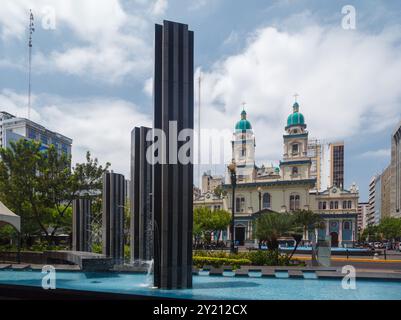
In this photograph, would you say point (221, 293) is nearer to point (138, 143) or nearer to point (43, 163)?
point (138, 143)

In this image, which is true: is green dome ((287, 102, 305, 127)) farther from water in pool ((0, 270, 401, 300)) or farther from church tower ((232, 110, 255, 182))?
water in pool ((0, 270, 401, 300))

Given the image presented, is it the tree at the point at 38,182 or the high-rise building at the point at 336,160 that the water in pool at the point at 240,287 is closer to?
the tree at the point at 38,182

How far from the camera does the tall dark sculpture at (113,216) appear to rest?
20.3 metres

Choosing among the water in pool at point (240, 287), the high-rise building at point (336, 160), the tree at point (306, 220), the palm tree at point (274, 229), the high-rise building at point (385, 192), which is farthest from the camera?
the high-rise building at point (336, 160)

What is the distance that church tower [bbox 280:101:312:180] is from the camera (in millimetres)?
64312

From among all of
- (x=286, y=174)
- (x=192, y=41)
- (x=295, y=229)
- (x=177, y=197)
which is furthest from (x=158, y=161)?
(x=286, y=174)

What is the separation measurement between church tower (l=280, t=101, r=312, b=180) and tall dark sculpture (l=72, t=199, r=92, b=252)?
46647mm

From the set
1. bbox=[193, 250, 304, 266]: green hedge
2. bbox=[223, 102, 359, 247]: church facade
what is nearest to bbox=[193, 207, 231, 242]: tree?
bbox=[223, 102, 359, 247]: church facade

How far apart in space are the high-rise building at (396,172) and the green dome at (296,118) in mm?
28594

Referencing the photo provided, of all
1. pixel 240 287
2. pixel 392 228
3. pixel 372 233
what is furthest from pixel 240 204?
pixel 240 287

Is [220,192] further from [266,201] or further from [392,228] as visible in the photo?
[392,228]

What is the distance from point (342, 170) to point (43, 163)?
109394 millimetres

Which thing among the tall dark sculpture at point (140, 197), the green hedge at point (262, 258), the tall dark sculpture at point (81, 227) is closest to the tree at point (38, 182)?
the tall dark sculpture at point (81, 227)

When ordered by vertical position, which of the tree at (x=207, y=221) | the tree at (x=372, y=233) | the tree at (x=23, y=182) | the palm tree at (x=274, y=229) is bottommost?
the tree at (x=372, y=233)
